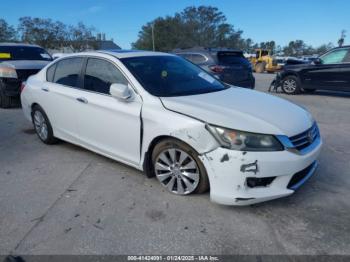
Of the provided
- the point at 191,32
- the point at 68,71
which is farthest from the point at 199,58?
the point at 191,32

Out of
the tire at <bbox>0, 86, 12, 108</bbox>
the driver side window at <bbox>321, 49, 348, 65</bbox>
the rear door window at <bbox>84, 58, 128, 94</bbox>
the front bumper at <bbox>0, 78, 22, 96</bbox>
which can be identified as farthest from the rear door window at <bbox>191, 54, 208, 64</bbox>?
the rear door window at <bbox>84, 58, 128, 94</bbox>

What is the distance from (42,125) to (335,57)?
30.4 feet

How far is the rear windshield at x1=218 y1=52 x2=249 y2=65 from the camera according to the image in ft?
30.7

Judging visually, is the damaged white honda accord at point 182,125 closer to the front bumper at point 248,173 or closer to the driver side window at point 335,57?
the front bumper at point 248,173

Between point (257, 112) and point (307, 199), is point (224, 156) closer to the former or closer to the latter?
point (257, 112)

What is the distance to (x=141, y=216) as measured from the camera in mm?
3051

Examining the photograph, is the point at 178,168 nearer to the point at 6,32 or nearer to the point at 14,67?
the point at 14,67

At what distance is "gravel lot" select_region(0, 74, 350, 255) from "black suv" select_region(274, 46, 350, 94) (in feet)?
21.7

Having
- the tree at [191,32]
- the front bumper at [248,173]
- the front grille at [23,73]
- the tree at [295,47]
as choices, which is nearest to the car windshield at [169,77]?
the front bumper at [248,173]

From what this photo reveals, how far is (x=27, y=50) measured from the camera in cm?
902

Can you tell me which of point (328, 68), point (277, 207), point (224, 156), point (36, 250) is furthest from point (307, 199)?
point (328, 68)

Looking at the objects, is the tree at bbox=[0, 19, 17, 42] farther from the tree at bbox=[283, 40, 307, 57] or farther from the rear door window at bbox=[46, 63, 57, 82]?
the tree at bbox=[283, 40, 307, 57]

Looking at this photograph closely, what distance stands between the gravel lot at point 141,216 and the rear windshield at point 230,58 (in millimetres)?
5567

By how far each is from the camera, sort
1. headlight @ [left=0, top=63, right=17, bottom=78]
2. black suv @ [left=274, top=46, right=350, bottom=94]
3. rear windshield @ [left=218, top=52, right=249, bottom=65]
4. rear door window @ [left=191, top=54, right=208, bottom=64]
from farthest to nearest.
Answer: black suv @ [left=274, top=46, right=350, bottom=94] < rear door window @ [left=191, top=54, right=208, bottom=64] < rear windshield @ [left=218, top=52, right=249, bottom=65] < headlight @ [left=0, top=63, right=17, bottom=78]
